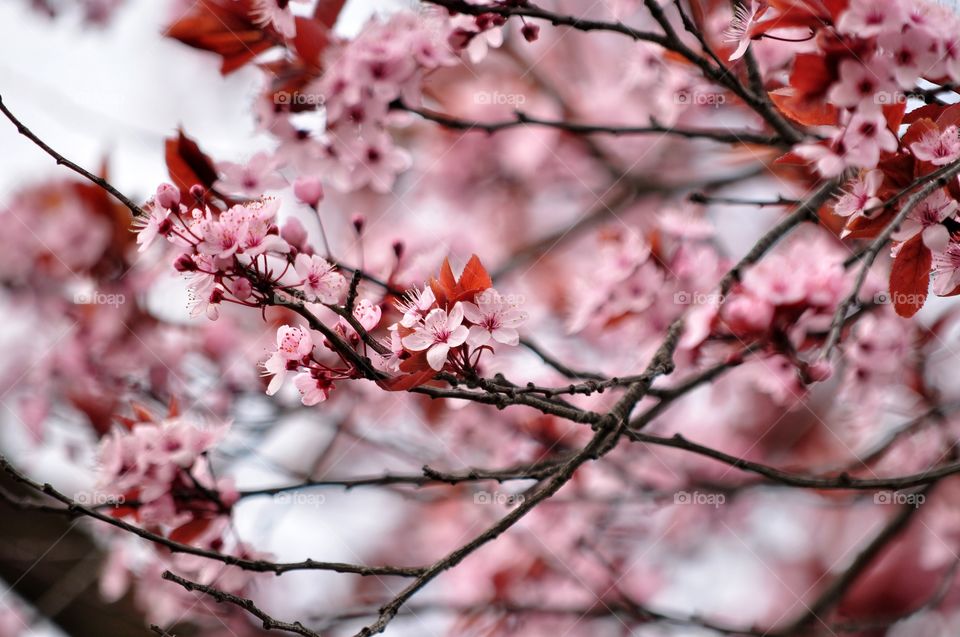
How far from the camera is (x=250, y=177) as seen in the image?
5.07 feet

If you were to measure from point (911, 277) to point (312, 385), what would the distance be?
2.80 feet

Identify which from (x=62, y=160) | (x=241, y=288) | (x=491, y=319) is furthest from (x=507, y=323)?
(x=62, y=160)

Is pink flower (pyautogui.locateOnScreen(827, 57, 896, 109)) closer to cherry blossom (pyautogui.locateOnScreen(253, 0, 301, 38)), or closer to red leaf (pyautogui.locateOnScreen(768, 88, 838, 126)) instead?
red leaf (pyautogui.locateOnScreen(768, 88, 838, 126))

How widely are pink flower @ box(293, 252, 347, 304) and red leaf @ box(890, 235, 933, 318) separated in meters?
0.78

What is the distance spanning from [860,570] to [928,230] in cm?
133

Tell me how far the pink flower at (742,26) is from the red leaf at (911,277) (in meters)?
0.35

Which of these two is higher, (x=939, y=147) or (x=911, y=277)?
(x=939, y=147)

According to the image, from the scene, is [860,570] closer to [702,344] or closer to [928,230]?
[702,344]

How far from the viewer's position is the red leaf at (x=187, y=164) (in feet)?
Answer: 4.94

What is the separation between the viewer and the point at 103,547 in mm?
2891

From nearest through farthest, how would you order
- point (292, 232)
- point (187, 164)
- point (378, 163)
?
1. point (292, 232)
2. point (187, 164)
3. point (378, 163)

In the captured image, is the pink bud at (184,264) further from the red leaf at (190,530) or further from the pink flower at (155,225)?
the red leaf at (190,530)

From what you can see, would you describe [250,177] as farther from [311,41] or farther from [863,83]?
[863,83]

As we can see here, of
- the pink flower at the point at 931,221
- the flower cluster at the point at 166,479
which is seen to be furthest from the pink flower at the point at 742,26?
the flower cluster at the point at 166,479
